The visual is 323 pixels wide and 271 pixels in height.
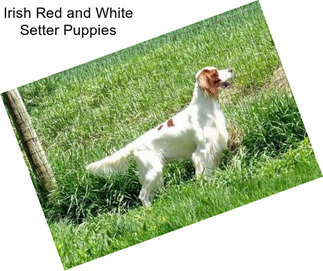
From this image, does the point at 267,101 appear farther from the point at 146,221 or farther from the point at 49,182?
the point at 49,182

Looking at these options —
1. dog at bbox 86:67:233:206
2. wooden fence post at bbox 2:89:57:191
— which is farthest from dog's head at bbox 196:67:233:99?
wooden fence post at bbox 2:89:57:191

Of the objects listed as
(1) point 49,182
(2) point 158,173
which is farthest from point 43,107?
(2) point 158,173

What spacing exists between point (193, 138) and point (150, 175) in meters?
0.65

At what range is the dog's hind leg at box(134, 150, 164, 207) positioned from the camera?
402 inches

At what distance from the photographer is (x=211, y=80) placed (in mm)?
10258

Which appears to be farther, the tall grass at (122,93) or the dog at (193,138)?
Result: the tall grass at (122,93)

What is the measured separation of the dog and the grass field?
0.41ft

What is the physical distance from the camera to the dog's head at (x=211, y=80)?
10234mm

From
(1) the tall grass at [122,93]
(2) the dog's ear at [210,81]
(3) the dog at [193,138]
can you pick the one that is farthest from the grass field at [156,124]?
(2) the dog's ear at [210,81]

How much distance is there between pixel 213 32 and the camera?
1075cm

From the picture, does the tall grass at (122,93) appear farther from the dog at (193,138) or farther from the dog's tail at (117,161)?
the dog at (193,138)

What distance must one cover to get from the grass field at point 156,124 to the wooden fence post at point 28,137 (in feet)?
0.26

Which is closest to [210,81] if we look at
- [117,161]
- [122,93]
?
[122,93]

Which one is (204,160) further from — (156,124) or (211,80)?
(211,80)
